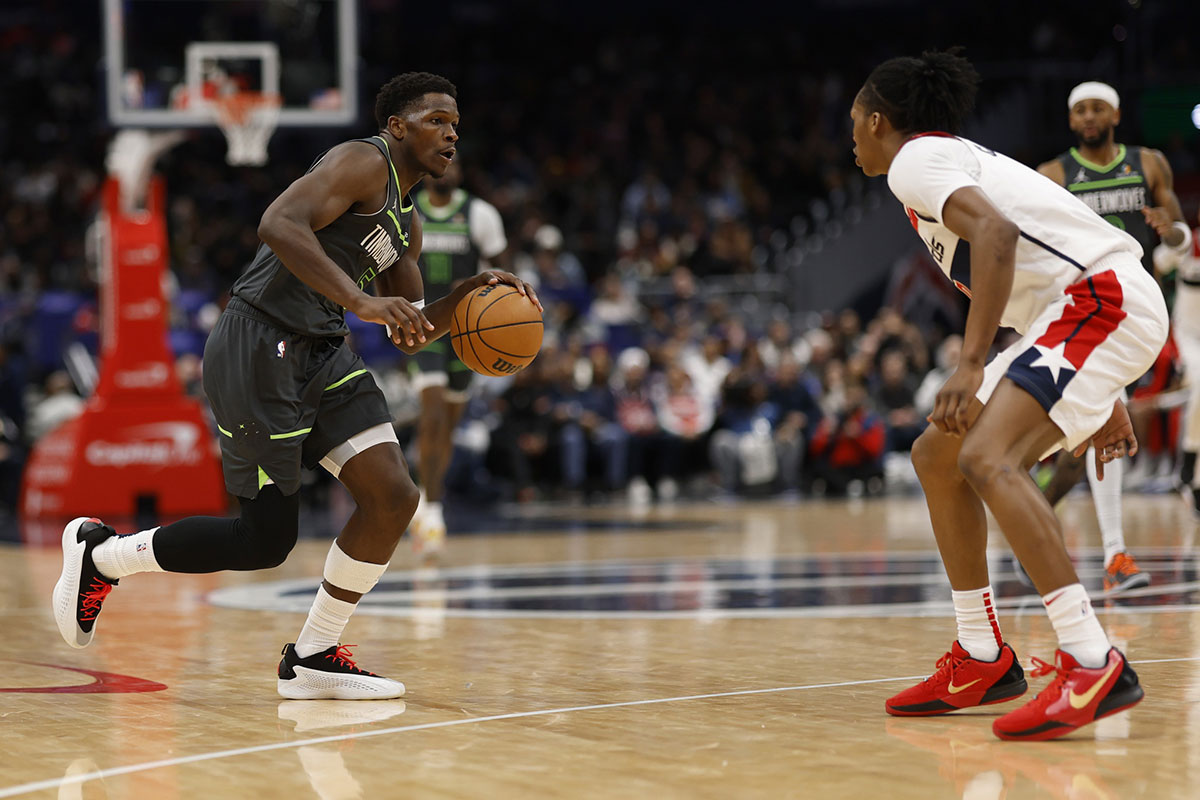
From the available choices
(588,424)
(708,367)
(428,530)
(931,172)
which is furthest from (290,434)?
(708,367)

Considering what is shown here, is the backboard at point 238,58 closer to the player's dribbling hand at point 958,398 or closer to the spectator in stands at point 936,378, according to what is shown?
the spectator in stands at point 936,378

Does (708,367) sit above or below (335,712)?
above

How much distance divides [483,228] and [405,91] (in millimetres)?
4564

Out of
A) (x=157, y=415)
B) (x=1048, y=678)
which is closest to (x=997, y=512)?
(x=1048, y=678)

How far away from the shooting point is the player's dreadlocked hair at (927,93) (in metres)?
4.21

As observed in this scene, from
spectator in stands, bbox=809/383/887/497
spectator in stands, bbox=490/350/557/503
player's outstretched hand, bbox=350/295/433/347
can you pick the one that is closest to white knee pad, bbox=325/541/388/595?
player's outstretched hand, bbox=350/295/433/347

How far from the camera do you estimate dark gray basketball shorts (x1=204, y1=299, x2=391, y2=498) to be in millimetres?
4582

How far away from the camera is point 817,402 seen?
50.8ft

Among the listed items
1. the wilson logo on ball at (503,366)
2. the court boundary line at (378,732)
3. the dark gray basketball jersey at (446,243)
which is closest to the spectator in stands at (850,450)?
the dark gray basketball jersey at (446,243)

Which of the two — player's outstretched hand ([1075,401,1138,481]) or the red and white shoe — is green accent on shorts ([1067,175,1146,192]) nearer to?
the red and white shoe

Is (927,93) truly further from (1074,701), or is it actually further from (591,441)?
(591,441)

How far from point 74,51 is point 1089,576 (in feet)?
61.5

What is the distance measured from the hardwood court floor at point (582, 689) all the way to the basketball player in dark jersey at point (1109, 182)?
540 mm

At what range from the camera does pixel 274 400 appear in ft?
15.0
